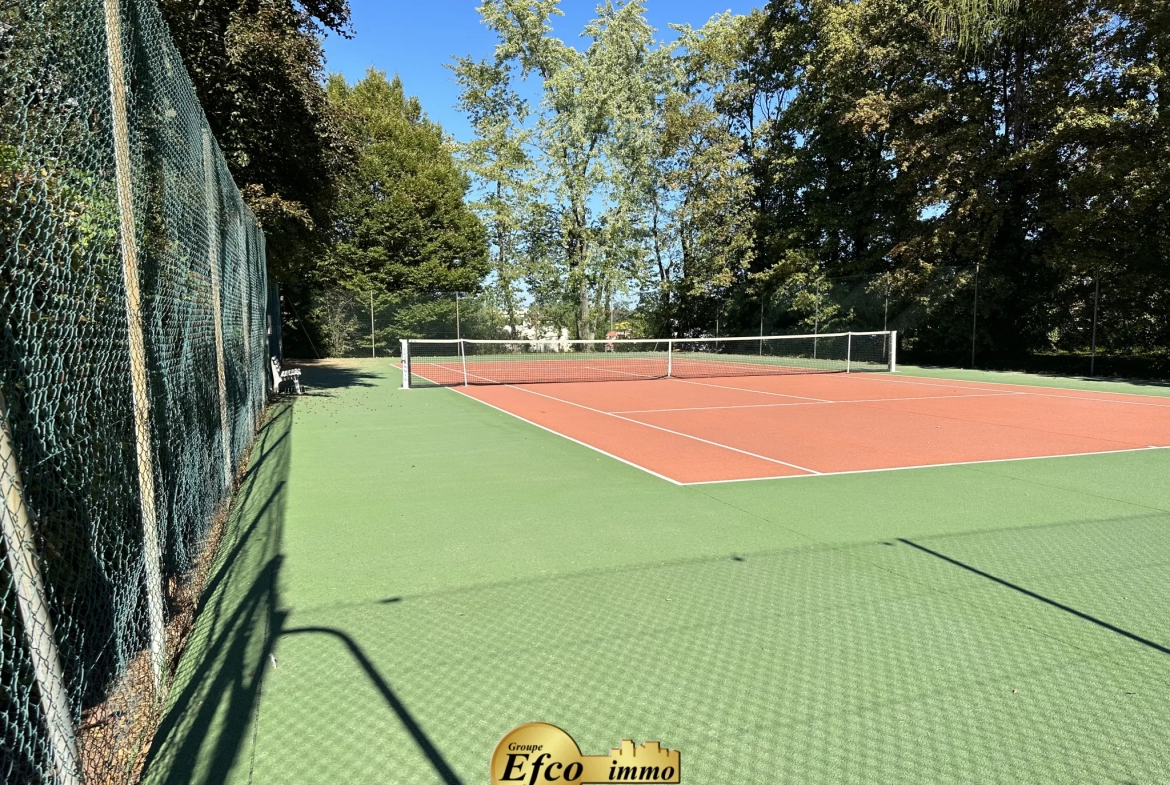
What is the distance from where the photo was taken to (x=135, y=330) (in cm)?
263

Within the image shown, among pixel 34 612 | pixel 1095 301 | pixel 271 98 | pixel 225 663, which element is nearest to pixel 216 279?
pixel 225 663

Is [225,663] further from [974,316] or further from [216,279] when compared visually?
[974,316]

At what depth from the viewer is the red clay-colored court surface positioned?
23.3 ft

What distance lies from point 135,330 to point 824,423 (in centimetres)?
868

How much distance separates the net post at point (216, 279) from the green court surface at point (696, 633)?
2.22 feet

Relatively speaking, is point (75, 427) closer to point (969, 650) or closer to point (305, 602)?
point (305, 602)

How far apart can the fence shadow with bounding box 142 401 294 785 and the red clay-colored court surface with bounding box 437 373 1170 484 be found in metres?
3.46

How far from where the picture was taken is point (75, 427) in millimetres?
2324

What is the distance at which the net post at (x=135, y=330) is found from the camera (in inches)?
98.7

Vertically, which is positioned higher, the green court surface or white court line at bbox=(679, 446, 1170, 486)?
white court line at bbox=(679, 446, 1170, 486)

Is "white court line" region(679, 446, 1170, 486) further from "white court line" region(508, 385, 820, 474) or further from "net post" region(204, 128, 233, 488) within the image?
"net post" region(204, 128, 233, 488)

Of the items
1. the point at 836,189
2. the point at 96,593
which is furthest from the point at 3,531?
the point at 836,189

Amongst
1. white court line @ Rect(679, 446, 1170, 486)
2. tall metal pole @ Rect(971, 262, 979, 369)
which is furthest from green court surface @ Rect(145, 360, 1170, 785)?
tall metal pole @ Rect(971, 262, 979, 369)

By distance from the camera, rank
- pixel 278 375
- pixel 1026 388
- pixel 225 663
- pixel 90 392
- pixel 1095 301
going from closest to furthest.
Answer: pixel 90 392
pixel 225 663
pixel 278 375
pixel 1026 388
pixel 1095 301
